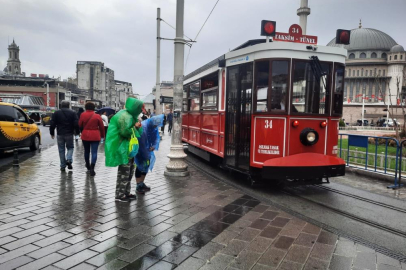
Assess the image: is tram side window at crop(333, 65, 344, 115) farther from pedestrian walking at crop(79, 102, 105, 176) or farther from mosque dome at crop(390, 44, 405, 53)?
mosque dome at crop(390, 44, 405, 53)

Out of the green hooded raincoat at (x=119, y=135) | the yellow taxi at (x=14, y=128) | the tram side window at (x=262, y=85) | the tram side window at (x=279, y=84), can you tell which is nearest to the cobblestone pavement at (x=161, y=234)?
the green hooded raincoat at (x=119, y=135)

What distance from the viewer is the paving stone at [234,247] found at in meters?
3.85

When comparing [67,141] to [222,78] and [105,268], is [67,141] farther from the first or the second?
[105,268]

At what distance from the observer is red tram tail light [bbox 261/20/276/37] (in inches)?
266

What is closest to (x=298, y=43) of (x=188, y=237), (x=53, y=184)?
(x=188, y=237)

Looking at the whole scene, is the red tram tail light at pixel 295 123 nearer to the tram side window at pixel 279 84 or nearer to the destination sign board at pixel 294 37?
the tram side window at pixel 279 84

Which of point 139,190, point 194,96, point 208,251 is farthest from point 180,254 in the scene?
point 194,96

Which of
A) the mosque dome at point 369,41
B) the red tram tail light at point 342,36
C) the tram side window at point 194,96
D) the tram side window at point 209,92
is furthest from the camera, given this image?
the mosque dome at point 369,41

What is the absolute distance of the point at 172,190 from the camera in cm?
680

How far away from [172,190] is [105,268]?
3448 millimetres

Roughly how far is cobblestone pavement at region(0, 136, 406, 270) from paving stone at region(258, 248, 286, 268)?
12 millimetres

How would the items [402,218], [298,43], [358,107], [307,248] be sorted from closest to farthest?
[307,248], [402,218], [298,43], [358,107]

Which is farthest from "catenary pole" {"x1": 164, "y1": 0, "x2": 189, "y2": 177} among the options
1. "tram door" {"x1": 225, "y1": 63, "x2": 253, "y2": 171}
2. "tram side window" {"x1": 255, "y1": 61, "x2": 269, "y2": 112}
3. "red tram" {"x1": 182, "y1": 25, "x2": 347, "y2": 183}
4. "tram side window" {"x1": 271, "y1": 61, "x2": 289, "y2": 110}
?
"tram side window" {"x1": 271, "y1": 61, "x2": 289, "y2": 110}

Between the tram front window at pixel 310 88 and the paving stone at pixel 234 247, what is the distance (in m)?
3.55
